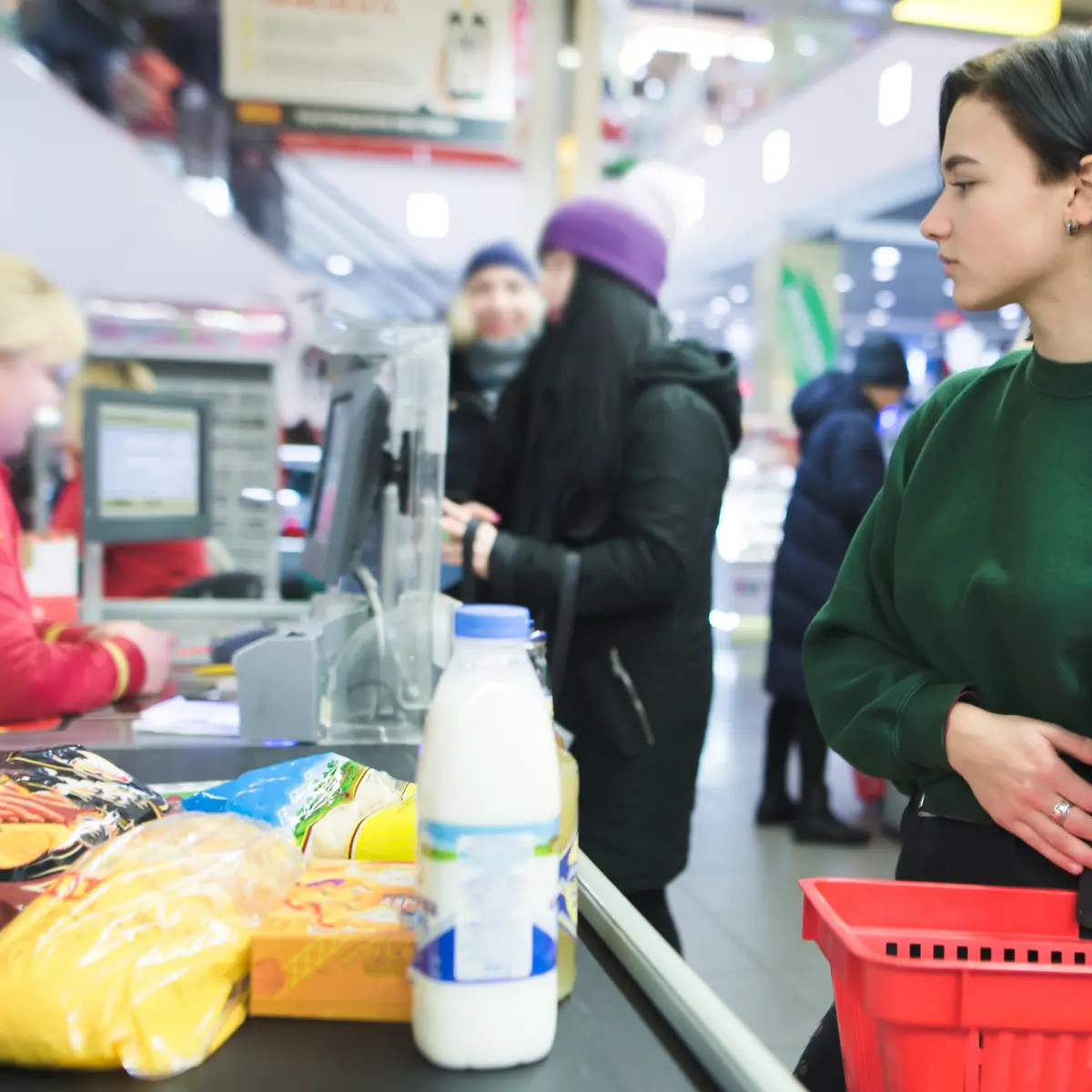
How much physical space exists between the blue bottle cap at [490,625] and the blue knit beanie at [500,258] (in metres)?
2.80

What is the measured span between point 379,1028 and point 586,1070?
151mm

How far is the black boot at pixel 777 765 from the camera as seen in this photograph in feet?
13.6

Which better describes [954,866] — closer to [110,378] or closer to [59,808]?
[59,808]

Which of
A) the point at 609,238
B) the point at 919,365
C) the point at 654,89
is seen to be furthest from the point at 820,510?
the point at 654,89

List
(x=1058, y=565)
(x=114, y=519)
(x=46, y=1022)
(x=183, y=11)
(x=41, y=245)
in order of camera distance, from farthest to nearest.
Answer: (x=183, y=11)
(x=41, y=245)
(x=114, y=519)
(x=1058, y=565)
(x=46, y=1022)

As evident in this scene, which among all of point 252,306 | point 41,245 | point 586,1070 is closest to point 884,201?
point 252,306

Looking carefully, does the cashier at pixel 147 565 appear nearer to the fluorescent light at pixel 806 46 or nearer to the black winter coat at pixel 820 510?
the black winter coat at pixel 820 510

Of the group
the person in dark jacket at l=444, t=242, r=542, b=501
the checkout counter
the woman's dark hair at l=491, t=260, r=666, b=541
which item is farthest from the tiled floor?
the person in dark jacket at l=444, t=242, r=542, b=501

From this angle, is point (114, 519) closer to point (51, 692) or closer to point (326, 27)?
point (51, 692)

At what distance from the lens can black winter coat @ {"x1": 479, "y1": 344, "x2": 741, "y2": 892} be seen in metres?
1.92

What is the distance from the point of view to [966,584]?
1.12 meters

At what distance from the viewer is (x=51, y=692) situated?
1706 millimetres

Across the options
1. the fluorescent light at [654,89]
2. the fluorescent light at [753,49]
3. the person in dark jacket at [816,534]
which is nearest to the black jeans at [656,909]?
the person in dark jacket at [816,534]

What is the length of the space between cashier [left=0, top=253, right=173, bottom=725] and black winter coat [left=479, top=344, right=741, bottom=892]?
0.66 meters
